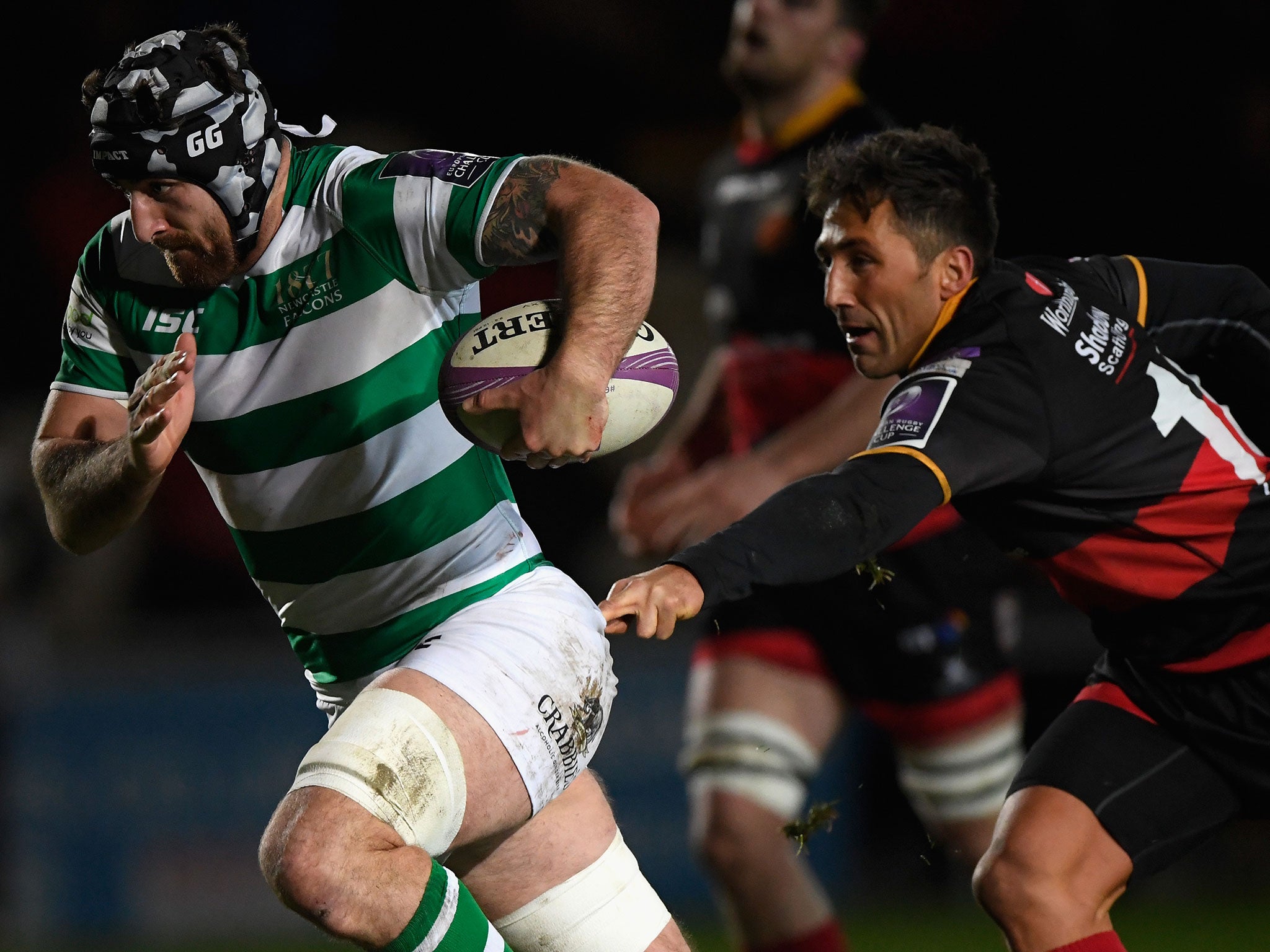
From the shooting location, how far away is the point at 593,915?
121 inches

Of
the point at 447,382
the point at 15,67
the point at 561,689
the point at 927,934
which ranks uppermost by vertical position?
the point at 447,382

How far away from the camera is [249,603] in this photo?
812 centimetres

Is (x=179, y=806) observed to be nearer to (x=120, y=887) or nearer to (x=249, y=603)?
(x=120, y=887)

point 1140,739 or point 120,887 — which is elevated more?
point 1140,739

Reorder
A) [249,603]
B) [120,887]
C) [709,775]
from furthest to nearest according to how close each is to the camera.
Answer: [249,603] < [120,887] < [709,775]

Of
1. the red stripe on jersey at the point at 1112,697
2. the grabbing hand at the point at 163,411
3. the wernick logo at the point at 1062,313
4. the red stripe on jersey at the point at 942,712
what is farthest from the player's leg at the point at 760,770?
the grabbing hand at the point at 163,411

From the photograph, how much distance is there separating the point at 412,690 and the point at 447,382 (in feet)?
1.82

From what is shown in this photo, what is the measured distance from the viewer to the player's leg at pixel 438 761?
8.29ft

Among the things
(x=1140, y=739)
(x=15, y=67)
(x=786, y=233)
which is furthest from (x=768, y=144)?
(x=15, y=67)

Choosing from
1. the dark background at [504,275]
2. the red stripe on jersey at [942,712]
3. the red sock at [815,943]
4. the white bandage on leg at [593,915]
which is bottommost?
the dark background at [504,275]

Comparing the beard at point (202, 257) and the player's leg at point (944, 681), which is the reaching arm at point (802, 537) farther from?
the player's leg at point (944, 681)

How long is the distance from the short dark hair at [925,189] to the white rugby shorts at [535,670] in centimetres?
112

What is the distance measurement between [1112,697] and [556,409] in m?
1.55

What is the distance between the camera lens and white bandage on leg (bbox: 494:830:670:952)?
3.08 m
